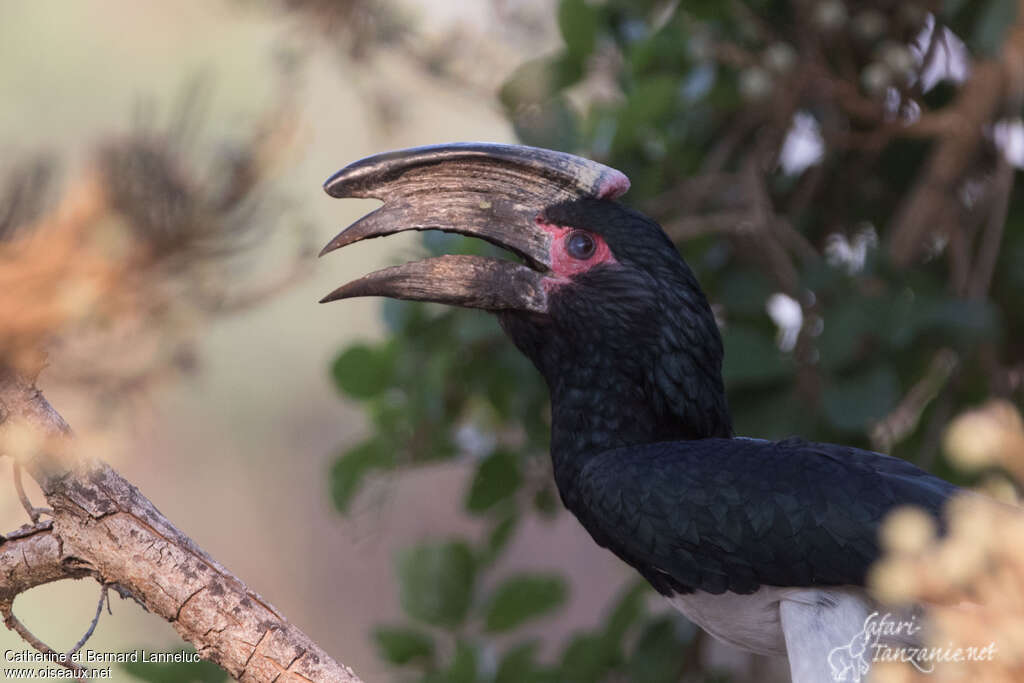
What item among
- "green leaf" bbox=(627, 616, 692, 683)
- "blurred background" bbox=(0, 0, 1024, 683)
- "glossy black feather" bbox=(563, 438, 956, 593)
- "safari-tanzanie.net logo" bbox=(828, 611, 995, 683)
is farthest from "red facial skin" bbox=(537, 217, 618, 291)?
"green leaf" bbox=(627, 616, 692, 683)

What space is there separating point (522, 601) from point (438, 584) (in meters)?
0.15

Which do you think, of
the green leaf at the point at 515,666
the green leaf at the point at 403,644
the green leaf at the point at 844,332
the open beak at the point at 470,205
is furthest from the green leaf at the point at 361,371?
the green leaf at the point at 844,332

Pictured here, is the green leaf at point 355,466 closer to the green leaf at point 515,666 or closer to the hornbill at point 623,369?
the green leaf at point 515,666

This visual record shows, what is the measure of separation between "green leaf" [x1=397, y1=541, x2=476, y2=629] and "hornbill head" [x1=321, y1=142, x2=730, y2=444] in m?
0.57

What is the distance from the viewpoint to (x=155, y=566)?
1216 millimetres

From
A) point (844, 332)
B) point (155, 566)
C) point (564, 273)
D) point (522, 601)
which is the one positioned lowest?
point (155, 566)

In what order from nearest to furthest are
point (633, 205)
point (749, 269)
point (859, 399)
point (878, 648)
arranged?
point (878, 648) → point (859, 399) → point (633, 205) → point (749, 269)

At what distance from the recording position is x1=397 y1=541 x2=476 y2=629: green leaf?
212cm

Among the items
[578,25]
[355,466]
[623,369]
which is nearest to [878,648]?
[623,369]

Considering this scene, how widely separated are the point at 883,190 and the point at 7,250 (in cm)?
185

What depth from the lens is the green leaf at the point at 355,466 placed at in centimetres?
228

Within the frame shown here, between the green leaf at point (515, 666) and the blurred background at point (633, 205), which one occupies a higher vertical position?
the blurred background at point (633, 205)

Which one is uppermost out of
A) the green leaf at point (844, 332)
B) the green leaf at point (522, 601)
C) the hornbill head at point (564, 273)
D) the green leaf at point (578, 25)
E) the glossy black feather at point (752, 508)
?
the green leaf at point (578, 25)

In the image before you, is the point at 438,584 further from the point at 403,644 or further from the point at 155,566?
the point at 155,566
